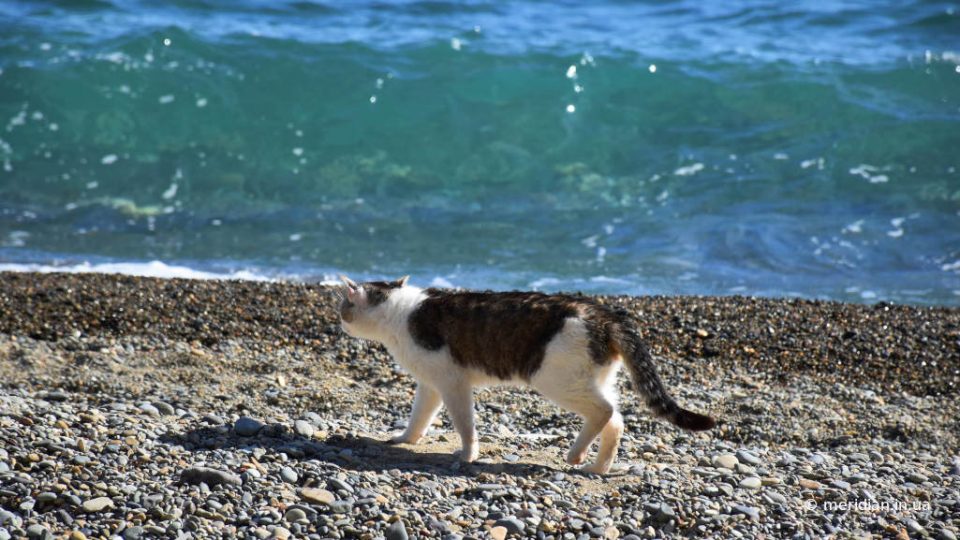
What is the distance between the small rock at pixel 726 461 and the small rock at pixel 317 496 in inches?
93.0

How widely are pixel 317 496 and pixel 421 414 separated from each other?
136 centimetres

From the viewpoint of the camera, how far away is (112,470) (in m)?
5.13

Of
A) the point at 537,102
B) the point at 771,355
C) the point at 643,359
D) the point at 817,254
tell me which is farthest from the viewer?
the point at 537,102

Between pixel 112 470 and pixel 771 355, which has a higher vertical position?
pixel 112 470

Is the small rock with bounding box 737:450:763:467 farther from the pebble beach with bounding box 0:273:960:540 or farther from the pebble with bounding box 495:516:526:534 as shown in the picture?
the pebble with bounding box 495:516:526:534

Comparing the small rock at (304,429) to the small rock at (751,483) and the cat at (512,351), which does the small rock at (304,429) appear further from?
the small rock at (751,483)

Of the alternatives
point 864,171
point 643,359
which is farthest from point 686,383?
point 864,171

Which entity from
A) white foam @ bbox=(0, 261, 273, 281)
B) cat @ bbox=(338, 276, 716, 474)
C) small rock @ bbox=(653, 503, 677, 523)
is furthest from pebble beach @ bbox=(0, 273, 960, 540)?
white foam @ bbox=(0, 261, 273, 281)

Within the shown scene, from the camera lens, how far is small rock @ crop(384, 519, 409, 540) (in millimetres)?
4777

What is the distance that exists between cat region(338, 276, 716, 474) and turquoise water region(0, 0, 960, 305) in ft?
18.4

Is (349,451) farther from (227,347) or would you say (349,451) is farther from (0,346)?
(0,346)

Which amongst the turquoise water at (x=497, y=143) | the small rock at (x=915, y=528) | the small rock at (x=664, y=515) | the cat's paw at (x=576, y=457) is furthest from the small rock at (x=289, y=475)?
the turquoise water at (x=497, y=143)

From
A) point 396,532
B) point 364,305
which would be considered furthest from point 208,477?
point 364,305

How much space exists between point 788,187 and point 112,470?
40.0ft
